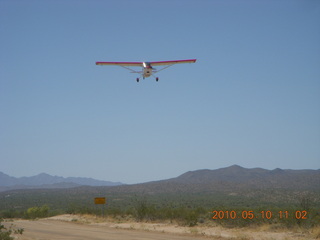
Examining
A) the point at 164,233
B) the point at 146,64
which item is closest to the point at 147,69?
the point at 146,64

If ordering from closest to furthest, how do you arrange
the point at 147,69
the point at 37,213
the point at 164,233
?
the point at 164,233 < the point at 147,69 < the point at 37,213

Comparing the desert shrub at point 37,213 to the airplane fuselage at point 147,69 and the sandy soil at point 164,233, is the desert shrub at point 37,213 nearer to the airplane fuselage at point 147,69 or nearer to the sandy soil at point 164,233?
the sandy soil at point 164,233

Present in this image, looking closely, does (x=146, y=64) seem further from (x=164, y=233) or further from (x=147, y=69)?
(x=164, y=233)

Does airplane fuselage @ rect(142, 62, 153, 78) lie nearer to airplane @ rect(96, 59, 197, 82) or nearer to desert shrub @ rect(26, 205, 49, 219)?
airplane @ rect(96, 59, 197, 82)

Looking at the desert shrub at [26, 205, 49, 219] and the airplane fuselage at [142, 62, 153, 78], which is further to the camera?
the desert shrub at [26, 205, 49, 219]

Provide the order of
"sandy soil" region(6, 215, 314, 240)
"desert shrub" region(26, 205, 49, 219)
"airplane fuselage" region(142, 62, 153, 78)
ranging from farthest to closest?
"desert shrub" region(26, 205, 49, 219)
"airplane fuselage" region(142, 62, 153, 78)
"sandy soil" region(6, 215, 314, 240)

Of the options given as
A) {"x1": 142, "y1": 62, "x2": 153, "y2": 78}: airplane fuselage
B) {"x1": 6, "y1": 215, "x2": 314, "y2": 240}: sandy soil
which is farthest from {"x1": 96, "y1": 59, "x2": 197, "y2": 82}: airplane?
{"x1": 6, "y1": 215, "x2": 314, "y2": 240}: sandy soil

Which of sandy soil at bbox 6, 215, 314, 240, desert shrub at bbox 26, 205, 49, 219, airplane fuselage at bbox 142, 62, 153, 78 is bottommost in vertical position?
sandy soil at bbox 6, 215, 314, 240

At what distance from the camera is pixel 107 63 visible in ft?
131

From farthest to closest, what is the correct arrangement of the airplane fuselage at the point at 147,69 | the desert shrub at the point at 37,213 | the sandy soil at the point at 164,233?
the desert shrub at the point at 37,213
the airplane fuselage at the point at 147,69
the sandy soil at the point at 164,233

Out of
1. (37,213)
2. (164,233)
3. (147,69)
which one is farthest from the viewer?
(37,213)

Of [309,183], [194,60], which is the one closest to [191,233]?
[194,60]

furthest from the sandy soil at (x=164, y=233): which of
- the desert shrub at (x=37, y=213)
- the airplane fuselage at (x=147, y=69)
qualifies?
the desert shrub at (x=37, y=213)

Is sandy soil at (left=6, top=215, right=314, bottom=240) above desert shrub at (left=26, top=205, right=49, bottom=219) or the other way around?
the other way around
